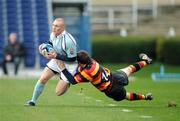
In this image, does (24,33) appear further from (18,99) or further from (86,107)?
(86,107)

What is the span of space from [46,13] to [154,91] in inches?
580

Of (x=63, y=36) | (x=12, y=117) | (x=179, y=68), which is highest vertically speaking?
(x=63, y=36)

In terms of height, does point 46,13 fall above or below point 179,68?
above

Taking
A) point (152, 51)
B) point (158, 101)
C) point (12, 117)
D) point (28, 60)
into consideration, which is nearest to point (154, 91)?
point (158, 101)

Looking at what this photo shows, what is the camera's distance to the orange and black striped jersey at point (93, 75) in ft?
53.3

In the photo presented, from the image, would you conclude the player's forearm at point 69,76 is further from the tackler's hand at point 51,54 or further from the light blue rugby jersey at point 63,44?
the tackler's hand at point 51,54

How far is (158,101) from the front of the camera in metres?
18.7

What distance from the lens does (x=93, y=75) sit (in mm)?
16219

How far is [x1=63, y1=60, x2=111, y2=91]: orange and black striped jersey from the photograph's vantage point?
16.2 m

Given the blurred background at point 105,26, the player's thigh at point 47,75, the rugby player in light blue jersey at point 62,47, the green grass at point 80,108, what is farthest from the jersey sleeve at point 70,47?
the blurred background at point 105,26

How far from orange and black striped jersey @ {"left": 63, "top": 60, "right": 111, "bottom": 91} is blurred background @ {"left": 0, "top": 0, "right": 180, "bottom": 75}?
724 inches

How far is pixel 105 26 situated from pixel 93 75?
2960 centimetres

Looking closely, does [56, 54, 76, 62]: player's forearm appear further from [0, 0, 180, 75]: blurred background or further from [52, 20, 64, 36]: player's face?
[0, 0, 180, 75]: blurred background

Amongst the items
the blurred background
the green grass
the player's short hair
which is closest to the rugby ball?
the player's short hair
